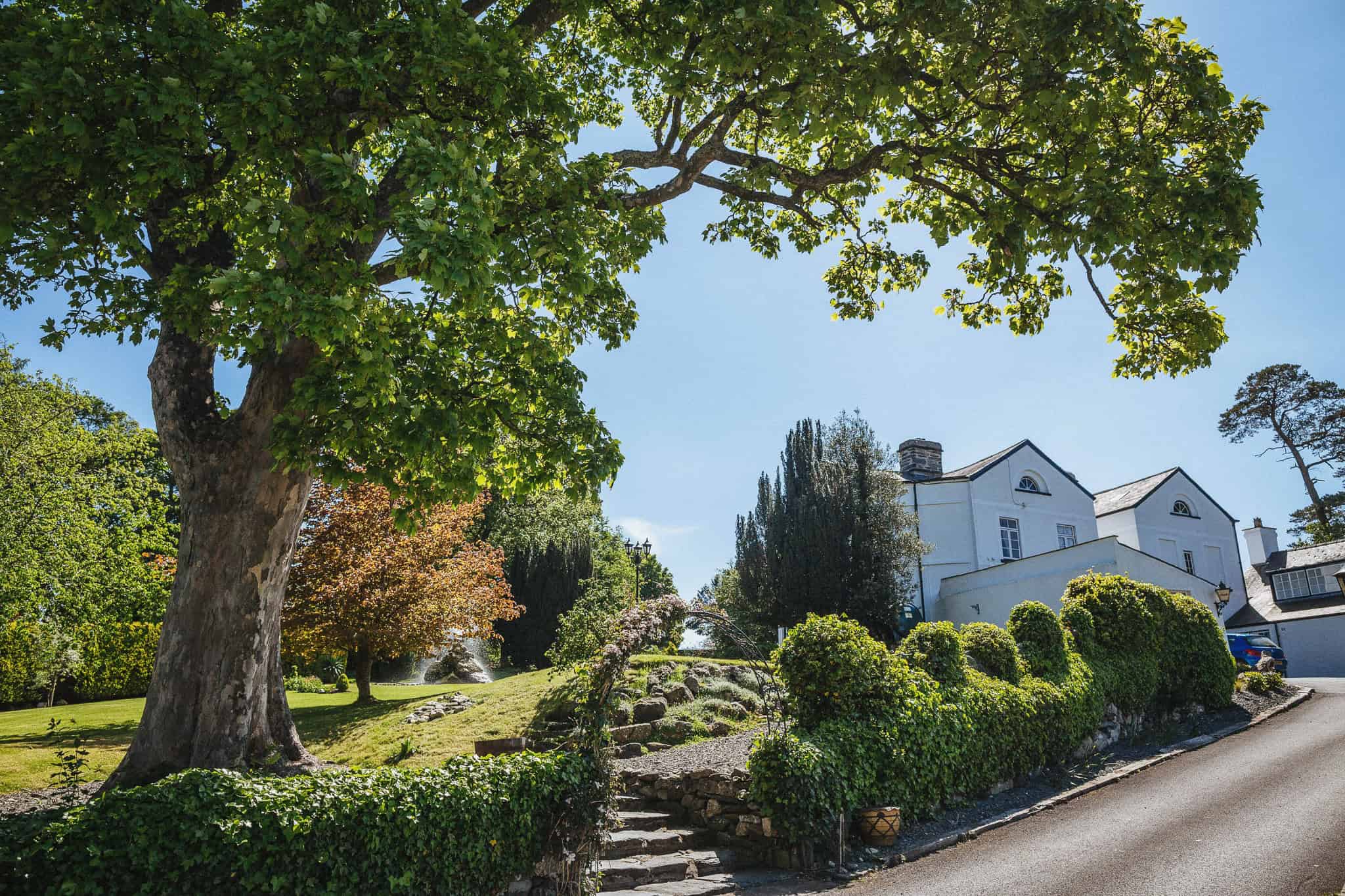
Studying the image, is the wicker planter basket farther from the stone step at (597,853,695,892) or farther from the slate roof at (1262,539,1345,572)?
the slate roof at (1262,539,1345,572)

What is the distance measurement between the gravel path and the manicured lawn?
3241 mm

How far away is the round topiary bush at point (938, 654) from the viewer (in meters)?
11.5

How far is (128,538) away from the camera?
20359mm

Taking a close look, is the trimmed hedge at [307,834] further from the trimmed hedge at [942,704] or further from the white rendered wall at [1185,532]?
the white rendered wall at [1185,532]

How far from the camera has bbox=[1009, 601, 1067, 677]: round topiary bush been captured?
44.1 ft

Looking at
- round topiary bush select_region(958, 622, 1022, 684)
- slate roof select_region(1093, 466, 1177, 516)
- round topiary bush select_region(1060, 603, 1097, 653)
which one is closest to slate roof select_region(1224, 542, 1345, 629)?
slate roof select_region(1093, 466, 1177, 516)

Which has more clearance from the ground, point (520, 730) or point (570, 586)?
point (570, 586)

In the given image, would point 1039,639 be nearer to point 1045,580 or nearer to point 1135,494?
point 1045,580

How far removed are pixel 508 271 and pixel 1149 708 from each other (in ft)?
51.4

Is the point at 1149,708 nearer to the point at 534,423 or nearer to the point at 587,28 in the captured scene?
the point at 534,423

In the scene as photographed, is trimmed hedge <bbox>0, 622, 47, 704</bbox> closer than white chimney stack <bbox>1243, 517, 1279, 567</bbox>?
Yes

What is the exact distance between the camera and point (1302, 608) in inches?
1283

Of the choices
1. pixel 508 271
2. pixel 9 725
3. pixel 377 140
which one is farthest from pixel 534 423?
pixel 9 725

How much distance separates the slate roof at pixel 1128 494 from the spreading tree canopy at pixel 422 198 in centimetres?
2898
